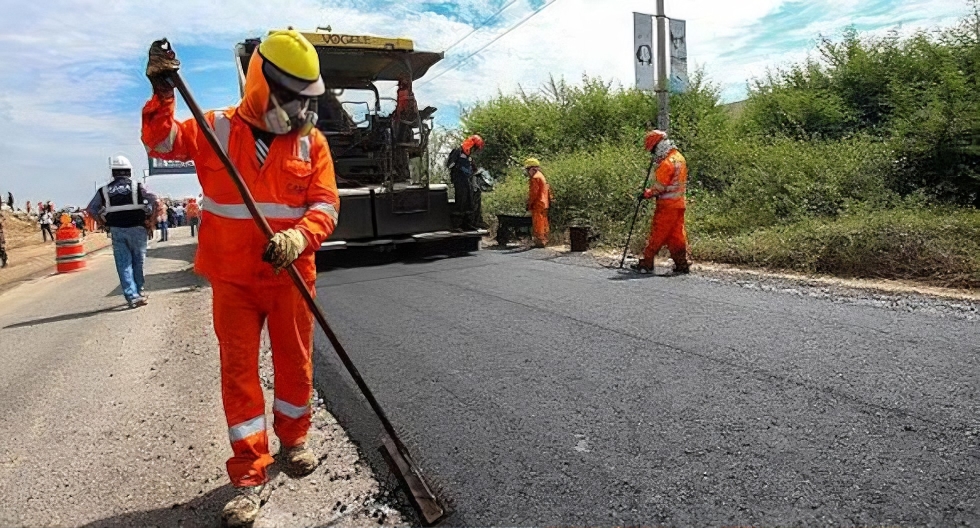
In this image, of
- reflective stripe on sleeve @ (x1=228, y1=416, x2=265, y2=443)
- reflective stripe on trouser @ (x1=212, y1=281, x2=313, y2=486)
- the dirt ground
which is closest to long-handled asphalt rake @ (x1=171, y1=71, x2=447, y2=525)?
reflective stripe on trouser @ (x1=212, y1=281, x2=313, y2=486)

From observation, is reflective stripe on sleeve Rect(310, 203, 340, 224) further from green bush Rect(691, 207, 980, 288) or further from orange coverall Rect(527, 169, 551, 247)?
orange coverall Rect(527, 169, 551, 247)

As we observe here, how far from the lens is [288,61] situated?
252 cm

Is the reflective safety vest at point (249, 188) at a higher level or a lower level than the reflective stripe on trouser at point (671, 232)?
higher

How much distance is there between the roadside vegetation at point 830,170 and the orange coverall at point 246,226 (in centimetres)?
592

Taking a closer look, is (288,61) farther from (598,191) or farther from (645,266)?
(598,191)

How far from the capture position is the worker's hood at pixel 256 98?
2.54 metres

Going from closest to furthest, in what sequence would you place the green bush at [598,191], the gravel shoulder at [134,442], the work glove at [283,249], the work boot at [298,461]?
the work glove at [283,249], the gravel shoulder at [134,442], the work boot at [298,461], the green bush at [598,191]

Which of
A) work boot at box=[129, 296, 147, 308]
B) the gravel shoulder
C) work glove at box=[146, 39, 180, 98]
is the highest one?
work glove at box=[146, 39, 180, 98]

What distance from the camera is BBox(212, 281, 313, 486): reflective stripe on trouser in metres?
2.55

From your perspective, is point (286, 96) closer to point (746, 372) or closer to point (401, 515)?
point (401, 515)

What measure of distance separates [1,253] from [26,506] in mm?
17546

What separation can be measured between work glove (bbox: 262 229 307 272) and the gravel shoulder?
0.93 m

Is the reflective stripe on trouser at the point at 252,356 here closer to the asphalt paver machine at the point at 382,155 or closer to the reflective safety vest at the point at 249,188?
the reflective safety vest at the point at 249,188

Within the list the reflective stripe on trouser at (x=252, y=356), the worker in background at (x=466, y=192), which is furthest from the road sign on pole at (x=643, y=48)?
the reflective stripe on trouser at (x=252, y=356)
